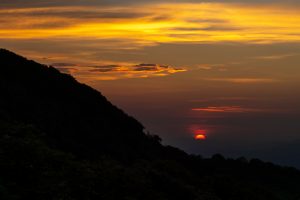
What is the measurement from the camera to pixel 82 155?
2911 cm

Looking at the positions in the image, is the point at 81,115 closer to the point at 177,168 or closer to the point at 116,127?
the point at 116,127

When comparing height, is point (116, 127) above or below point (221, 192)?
above

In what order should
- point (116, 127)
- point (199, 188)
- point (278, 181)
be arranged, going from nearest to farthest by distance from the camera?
point (199, 188)
point (116, 127)
point (278, 181)

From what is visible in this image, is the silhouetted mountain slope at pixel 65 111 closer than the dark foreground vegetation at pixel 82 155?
No

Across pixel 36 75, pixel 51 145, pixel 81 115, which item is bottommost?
pixel 51 145

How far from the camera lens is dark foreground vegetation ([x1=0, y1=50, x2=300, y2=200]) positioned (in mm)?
Result: 22719

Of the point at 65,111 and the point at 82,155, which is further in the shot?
the point at 65,111

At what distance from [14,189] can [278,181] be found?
32914 millimetres

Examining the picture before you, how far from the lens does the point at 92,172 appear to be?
2520cm

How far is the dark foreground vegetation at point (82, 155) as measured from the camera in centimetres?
2272

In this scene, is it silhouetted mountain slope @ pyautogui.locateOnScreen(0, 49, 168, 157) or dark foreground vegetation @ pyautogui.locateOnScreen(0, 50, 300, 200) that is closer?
dark foreground vegetation @ pyautogui.locateOnScreen(0, 50, 300, 200)

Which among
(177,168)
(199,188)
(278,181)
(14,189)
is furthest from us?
(278,181)

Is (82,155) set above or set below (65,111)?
below

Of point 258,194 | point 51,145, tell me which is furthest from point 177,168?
point 51,145
